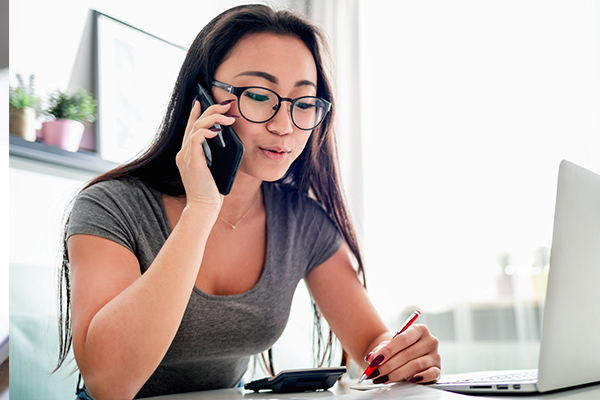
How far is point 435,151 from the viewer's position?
7.91ft

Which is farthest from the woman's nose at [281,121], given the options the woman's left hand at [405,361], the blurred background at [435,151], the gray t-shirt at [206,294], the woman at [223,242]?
the blurred background at [435,151]

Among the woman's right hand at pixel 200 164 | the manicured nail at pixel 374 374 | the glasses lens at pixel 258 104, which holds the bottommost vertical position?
the manicured nail at pixel 374 374

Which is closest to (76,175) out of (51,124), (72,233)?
(51,124)

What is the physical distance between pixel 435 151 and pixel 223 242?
158 centimetres

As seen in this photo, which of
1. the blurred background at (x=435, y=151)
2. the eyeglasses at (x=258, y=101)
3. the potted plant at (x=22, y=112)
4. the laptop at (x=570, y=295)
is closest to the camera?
the laptop at (x=570, y=295)

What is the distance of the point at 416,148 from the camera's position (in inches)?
97.7

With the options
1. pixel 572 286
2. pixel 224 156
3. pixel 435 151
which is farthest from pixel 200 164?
pixel 435 151

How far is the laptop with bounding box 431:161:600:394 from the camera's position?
1.84ft

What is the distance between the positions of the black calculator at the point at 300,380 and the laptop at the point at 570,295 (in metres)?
0.21

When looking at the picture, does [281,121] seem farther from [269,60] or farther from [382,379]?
[382,379]

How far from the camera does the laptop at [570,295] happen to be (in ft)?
1.84

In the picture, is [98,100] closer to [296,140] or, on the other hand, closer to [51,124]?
[51,124]

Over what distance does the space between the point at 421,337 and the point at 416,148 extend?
1.77 m

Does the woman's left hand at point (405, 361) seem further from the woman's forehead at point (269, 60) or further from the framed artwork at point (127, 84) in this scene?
the framed artwork at point (127, 84)
